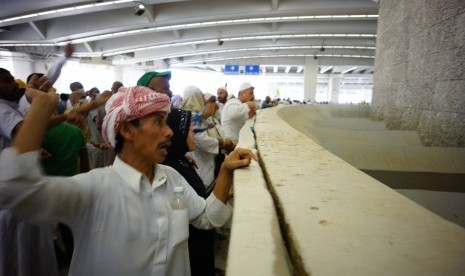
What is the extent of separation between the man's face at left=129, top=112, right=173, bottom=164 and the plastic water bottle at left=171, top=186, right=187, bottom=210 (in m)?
0.18

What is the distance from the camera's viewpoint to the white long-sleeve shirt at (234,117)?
421cm

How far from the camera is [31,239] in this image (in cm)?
229

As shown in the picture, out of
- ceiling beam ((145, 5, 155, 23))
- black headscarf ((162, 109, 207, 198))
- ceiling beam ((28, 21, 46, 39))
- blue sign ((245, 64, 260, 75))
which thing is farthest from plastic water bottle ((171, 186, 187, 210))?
blue sign ((245, 64, 260, 75))

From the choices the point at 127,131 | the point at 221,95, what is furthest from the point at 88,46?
the point at 127,131

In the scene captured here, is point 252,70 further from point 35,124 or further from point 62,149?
point 35,124

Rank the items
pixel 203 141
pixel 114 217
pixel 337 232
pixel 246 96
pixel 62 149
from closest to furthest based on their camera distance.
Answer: pixel 337 232
pixel 114 217
pixel 62 149
pixel 203 141
pixel 246 96

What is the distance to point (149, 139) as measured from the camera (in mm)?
1355

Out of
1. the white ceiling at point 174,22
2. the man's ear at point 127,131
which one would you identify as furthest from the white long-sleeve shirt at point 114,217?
the white ceiling at point 174,22

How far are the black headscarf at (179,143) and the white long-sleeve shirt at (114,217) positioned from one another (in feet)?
2.55

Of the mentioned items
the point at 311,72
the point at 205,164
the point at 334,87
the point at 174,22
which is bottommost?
the point at 205,164

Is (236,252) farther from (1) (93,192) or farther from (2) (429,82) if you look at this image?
(2) (429,82)

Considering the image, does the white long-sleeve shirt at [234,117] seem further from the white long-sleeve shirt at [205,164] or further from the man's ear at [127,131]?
the man's ear at [127,131]

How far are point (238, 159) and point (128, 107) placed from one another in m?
0.62

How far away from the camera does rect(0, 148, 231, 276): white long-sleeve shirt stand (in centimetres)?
103
